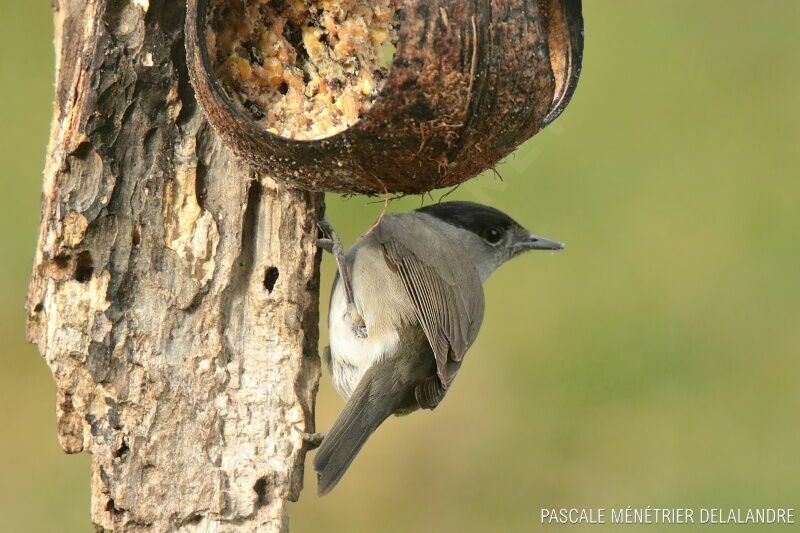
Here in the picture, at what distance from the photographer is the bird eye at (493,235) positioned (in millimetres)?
5730

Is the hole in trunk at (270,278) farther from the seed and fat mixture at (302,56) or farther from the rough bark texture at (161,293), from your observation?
the seed and fat mixture at (302,56)

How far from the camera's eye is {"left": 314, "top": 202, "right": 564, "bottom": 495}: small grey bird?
4.91 meters

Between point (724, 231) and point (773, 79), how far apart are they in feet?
4.75

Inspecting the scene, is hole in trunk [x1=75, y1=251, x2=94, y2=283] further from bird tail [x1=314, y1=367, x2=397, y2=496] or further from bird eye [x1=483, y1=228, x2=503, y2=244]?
bird eye [x1=483, y1=228, x2=503, y2=244]

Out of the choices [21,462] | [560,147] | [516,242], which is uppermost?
[560,147]

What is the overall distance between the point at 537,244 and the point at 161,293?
1975mm

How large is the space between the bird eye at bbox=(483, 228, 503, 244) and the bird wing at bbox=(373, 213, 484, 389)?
0.44 meters

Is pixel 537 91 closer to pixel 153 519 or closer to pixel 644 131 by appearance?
pixel 153 519

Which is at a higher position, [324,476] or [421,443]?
[421,443]

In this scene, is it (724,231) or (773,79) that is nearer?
(724,231)

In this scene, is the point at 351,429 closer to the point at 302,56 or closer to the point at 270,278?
the point at 270,278

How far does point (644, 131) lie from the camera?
8484mm

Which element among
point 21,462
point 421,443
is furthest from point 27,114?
point 421,443

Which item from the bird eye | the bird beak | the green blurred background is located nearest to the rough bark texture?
the bird eye
